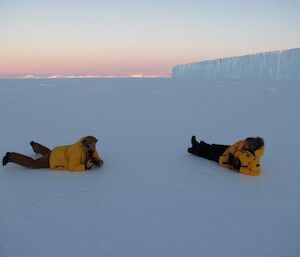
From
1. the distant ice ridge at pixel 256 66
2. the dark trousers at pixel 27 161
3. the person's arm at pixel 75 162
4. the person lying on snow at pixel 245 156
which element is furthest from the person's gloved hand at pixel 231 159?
the distant ice ridge at pixel 256 66

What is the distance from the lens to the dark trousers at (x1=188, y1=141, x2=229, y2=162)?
3.86 meters

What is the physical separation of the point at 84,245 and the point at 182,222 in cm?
69

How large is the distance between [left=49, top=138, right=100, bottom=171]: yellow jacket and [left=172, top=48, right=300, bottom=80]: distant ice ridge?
2543cm

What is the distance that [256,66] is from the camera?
3216 centimetres

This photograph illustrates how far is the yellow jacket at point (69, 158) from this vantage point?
326 cm

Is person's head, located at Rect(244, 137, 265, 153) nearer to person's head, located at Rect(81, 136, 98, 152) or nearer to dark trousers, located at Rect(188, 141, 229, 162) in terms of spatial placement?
dark trousers, located at Rect(188, 141, 229, 162)

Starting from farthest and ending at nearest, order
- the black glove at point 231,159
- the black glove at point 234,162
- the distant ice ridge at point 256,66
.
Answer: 1. the distant ice ridge at point 256,66
2. the black glove at point 231,159
3. the black glove at point 234,162

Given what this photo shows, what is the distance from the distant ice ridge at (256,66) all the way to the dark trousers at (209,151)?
24512 mm

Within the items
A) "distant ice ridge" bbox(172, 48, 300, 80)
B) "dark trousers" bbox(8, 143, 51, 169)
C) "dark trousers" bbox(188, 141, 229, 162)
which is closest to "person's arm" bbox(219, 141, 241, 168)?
"dark trousers" bbox(188, 141, 229, 162)

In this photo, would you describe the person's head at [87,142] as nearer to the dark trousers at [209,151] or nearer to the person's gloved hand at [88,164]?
the person's gloved hand at [88,164]

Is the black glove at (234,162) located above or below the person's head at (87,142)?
below

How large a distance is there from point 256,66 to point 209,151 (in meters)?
30.3

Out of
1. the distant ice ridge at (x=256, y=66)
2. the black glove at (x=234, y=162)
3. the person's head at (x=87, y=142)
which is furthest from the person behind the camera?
the distant ice ridge at (x=256, y=66)

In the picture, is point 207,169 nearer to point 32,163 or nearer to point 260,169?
point 260,169
